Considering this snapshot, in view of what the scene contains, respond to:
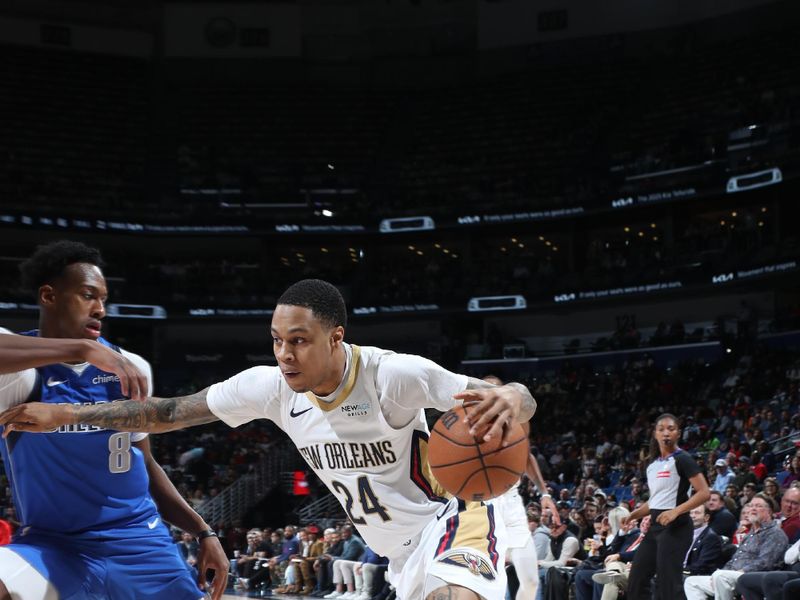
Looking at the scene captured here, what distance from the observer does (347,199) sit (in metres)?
29.5

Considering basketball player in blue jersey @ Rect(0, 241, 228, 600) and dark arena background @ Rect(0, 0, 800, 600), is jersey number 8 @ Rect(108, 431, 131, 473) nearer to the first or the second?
basketball player in blue jersey @ Rect(0, 241, 228, 600)

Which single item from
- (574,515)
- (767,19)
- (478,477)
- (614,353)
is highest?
(767,19)

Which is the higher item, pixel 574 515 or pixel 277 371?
pixel 277 371

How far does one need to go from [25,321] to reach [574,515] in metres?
20.0

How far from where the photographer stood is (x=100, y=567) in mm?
3736

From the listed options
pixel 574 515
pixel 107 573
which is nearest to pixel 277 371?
A: pixel 107 573

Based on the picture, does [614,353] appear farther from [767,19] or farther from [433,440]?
[433,440]

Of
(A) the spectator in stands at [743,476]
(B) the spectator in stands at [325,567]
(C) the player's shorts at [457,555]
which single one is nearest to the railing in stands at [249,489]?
(B) the spectator in stands at [325,567]

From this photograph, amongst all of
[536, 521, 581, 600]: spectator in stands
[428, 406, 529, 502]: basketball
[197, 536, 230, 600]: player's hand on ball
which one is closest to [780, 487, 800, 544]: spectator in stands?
[536, 521, 581, 600]: spectator in stands

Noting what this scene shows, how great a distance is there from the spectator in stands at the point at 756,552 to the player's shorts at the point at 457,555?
5.12 m

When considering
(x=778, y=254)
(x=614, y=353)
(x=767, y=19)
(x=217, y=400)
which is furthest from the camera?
(x=767, y=19)

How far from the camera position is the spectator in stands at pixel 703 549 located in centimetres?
935

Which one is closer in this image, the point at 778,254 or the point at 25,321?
the point at 778,254

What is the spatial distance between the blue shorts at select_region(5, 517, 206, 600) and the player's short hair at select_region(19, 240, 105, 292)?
991 mm
